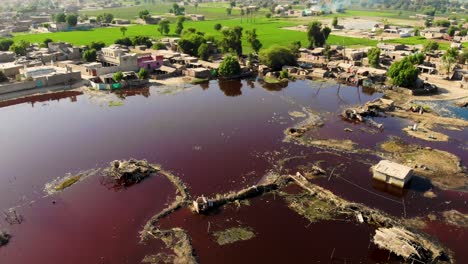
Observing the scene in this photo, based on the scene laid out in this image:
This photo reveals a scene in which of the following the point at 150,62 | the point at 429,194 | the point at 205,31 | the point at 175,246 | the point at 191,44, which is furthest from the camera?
the point at 205,31

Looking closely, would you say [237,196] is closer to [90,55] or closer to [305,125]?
[305,125]

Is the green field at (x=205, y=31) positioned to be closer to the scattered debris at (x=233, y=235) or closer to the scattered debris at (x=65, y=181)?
the scattered debris at (x=65, y=181)

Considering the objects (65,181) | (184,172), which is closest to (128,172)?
(184,172)

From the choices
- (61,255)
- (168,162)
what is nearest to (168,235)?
(61,255)

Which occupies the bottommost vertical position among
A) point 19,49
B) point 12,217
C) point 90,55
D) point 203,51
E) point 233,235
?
point 233,235

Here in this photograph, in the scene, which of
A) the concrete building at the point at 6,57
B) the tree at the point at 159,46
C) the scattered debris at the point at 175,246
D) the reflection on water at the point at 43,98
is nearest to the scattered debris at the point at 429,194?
the scattered debris at the point at 175,246

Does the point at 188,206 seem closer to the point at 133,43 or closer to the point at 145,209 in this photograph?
the point at 145,209
